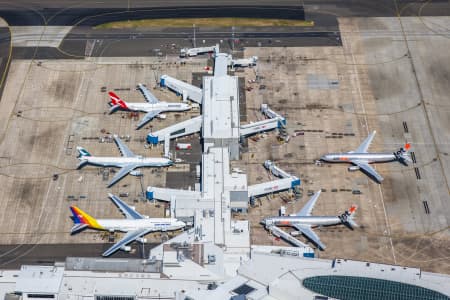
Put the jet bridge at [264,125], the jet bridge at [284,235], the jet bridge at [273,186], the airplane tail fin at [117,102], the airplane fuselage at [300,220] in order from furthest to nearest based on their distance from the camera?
the airplane tail fin at [117,102] < the jet bridge at [264,125] < the jet bridge at [273,186] < the airplane fuselage at [300,220] < the jet bridge at [284,235]

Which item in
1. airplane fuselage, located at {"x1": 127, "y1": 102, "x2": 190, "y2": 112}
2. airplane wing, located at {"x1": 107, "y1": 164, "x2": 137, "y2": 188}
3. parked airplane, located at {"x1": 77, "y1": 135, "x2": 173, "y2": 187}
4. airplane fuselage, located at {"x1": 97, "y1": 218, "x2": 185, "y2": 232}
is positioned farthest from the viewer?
airplane fuselage, located at {"x1": 127, "y1": 102, "x2": 190, "y2": 112}

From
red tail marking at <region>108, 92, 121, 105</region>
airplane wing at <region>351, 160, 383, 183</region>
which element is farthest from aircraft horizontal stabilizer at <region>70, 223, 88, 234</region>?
airplane wing at <region>351, 160, 383, 183</region>

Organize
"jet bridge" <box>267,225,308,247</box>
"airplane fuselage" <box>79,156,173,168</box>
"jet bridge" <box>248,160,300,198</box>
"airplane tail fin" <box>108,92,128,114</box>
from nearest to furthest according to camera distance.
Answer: "jet bridge" <box>267,225,308,247</box>
"jet bridge" <box>248,160,300,198</box>
"airplane fuselage" <box>79,156,173,168</box>
"airplane tail fin" <box>108,92,128,114</box>

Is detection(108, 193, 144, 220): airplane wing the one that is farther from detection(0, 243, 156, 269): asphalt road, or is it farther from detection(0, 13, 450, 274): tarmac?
detection(0, 243, 156, 269): asphalt road

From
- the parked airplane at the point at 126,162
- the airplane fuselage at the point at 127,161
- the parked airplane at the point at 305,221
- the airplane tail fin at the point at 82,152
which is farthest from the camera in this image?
the airplane tail fin at the point at 82,152

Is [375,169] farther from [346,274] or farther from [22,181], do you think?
[22,181]

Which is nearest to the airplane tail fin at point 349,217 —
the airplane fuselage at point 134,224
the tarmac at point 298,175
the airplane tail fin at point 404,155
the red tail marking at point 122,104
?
the tarmac at point 298,175

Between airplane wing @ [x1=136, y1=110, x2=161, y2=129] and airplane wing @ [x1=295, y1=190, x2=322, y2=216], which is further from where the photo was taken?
airplane wing @ [x1=136, y1=110, x2=161, y2=129]

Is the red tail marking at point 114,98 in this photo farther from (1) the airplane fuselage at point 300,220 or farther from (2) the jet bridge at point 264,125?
(1) the airplane fuselage at point 300,220
